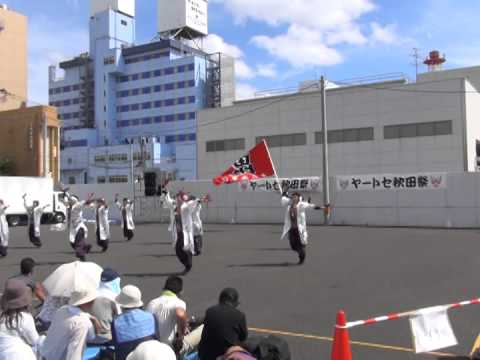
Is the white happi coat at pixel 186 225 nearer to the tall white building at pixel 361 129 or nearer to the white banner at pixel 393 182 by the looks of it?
the white banner at pixel 393 182

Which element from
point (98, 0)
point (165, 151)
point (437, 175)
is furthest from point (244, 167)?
point (98, 0)

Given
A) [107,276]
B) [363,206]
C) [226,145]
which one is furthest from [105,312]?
[226,145]

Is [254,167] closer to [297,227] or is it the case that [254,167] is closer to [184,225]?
[297,227]

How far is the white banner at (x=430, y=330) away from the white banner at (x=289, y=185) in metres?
23.1

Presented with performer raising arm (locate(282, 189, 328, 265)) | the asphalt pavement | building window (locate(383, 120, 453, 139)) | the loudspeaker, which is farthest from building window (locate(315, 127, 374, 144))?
performer raising arm (locate(282, 189, 328, 265))

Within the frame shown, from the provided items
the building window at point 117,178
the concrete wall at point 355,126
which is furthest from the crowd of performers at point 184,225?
the building window at point 117,178

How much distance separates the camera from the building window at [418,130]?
36.5m

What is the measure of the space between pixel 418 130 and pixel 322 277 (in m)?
28.5

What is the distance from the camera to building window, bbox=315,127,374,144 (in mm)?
39531

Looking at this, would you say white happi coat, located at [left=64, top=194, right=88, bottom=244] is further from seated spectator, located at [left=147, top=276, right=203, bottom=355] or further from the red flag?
seated spectator, located at [left=147, top=276, right=203, bottom=355]

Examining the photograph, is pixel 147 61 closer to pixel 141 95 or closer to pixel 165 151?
pixel 141 95

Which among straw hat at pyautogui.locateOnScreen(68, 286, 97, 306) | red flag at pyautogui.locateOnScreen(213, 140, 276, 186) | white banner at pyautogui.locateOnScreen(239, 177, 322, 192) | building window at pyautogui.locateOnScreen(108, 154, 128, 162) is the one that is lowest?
straw hat at pyautogui.locateOnScreen(68, 286, 97, 306)

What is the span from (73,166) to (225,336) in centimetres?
9773

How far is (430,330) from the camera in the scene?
573cm
